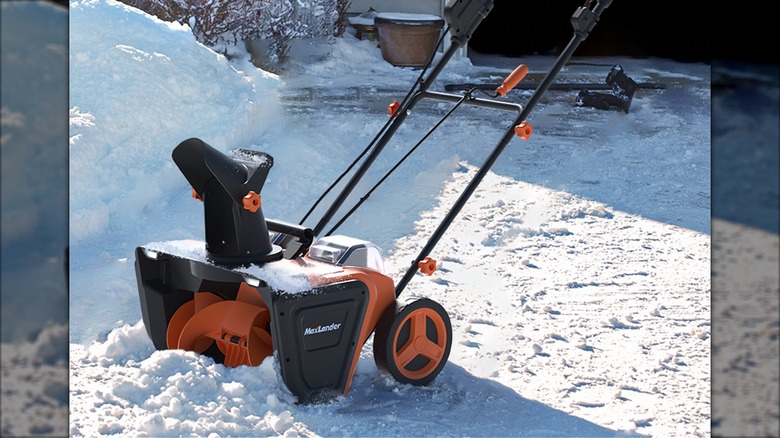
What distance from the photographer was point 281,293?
10.7 feet

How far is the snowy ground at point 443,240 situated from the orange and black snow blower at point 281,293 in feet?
0.40

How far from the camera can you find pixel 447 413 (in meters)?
3.50

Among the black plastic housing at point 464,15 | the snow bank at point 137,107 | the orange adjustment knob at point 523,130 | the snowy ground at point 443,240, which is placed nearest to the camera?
the snowy ground at point 443,240

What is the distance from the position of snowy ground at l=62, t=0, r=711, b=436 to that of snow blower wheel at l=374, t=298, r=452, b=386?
0.07 meters

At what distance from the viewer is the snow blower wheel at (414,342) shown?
11.7 ft

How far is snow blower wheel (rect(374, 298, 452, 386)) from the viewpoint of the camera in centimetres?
356

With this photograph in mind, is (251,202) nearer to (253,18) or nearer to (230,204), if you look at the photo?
(230,204)

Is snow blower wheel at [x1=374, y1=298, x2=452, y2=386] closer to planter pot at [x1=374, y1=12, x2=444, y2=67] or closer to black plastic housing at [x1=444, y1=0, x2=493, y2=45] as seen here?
black plastic housing at [x1=444, y1=0, x2=493, y2=45]

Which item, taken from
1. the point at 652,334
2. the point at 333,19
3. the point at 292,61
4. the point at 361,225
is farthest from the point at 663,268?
the point at 333,19

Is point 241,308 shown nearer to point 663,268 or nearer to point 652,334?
point 652,334

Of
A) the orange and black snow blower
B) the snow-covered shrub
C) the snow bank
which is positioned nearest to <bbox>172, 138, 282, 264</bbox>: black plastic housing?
the orange and black snow blower

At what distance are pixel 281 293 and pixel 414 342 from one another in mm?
590

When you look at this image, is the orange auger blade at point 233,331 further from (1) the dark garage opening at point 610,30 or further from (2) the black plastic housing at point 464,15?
(1) the dark garage opening at point 610,30

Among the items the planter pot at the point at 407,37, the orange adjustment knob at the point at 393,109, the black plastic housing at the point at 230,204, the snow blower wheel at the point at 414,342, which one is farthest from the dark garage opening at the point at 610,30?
the black plastic housing at the point at 230,204
